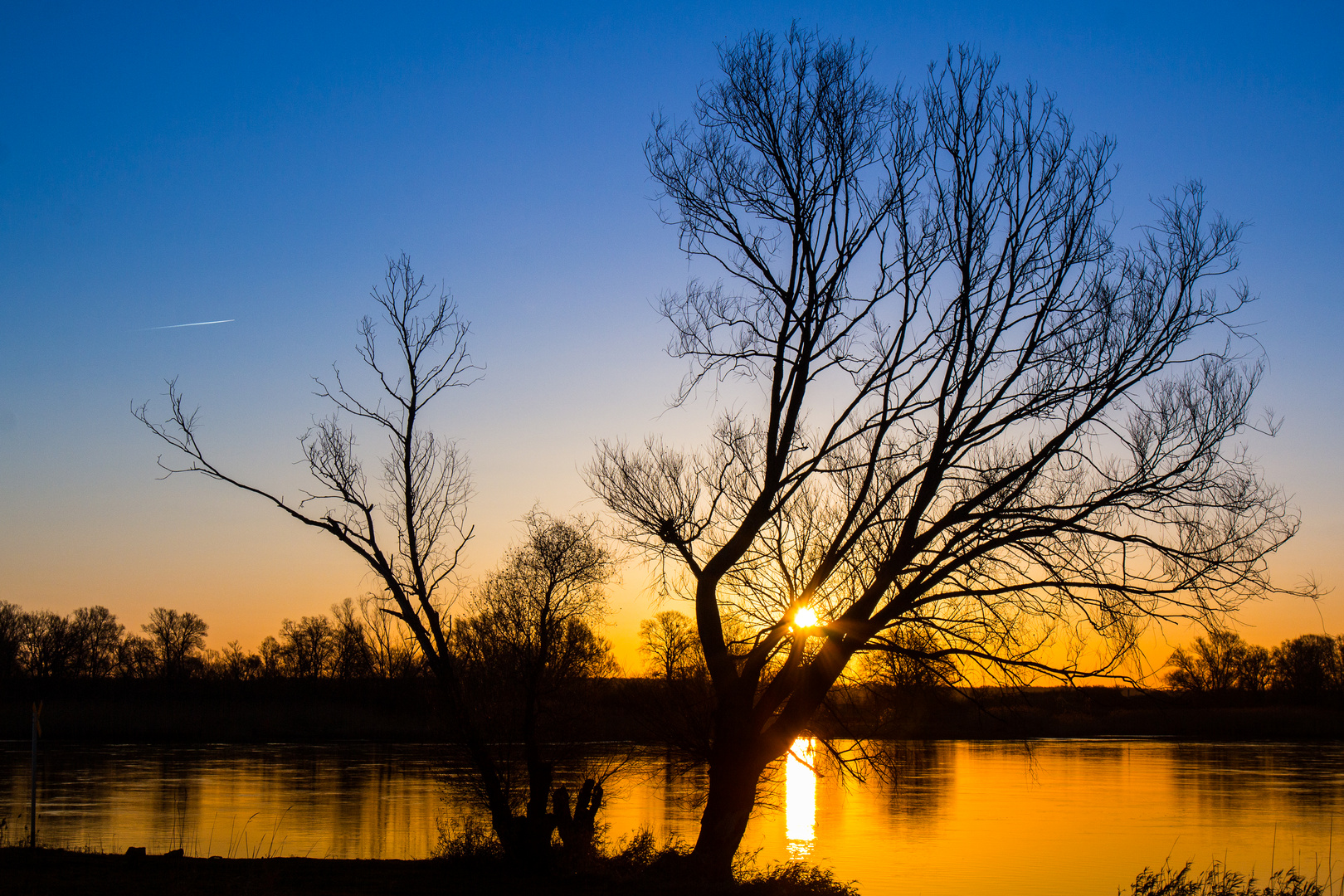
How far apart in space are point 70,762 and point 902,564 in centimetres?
4446

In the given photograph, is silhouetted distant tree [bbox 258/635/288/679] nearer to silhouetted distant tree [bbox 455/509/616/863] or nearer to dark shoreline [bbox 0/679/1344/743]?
dark shoreline [bbox 0/679/1344/743]

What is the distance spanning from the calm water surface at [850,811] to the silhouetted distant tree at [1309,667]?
18610 mm

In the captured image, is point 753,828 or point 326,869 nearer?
point 326,869

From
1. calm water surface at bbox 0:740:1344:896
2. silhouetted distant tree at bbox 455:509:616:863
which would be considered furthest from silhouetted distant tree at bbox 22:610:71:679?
silhouetted distant tree at bbox 455:509:616:863

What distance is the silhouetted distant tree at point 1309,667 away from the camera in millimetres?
65125

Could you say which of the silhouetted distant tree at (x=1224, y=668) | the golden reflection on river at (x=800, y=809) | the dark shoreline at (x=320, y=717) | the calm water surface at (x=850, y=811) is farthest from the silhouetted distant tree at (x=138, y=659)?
the silhouetted distant tree at (x=1224, y=668)

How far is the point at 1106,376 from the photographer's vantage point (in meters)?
11.2

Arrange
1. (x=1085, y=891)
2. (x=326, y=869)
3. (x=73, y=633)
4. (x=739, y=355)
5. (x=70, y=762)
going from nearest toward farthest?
1. (x=739, y=355)
2. (x=326, y=869)
3. (x=1085, y=891)
4. (x=70, y=762)
5. (x=73, y=633)

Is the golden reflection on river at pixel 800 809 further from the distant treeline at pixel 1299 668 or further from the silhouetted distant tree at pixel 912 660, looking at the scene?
the distant treeline at pixel 1299 668

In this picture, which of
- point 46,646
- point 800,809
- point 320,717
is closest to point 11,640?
point 46,646

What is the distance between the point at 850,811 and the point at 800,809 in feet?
6.21

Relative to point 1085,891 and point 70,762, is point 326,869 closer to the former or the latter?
point 1085,891

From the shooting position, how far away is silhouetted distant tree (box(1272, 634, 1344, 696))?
214 ft

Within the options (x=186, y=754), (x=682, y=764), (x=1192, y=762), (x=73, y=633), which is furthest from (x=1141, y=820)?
(x=73, y=633)
